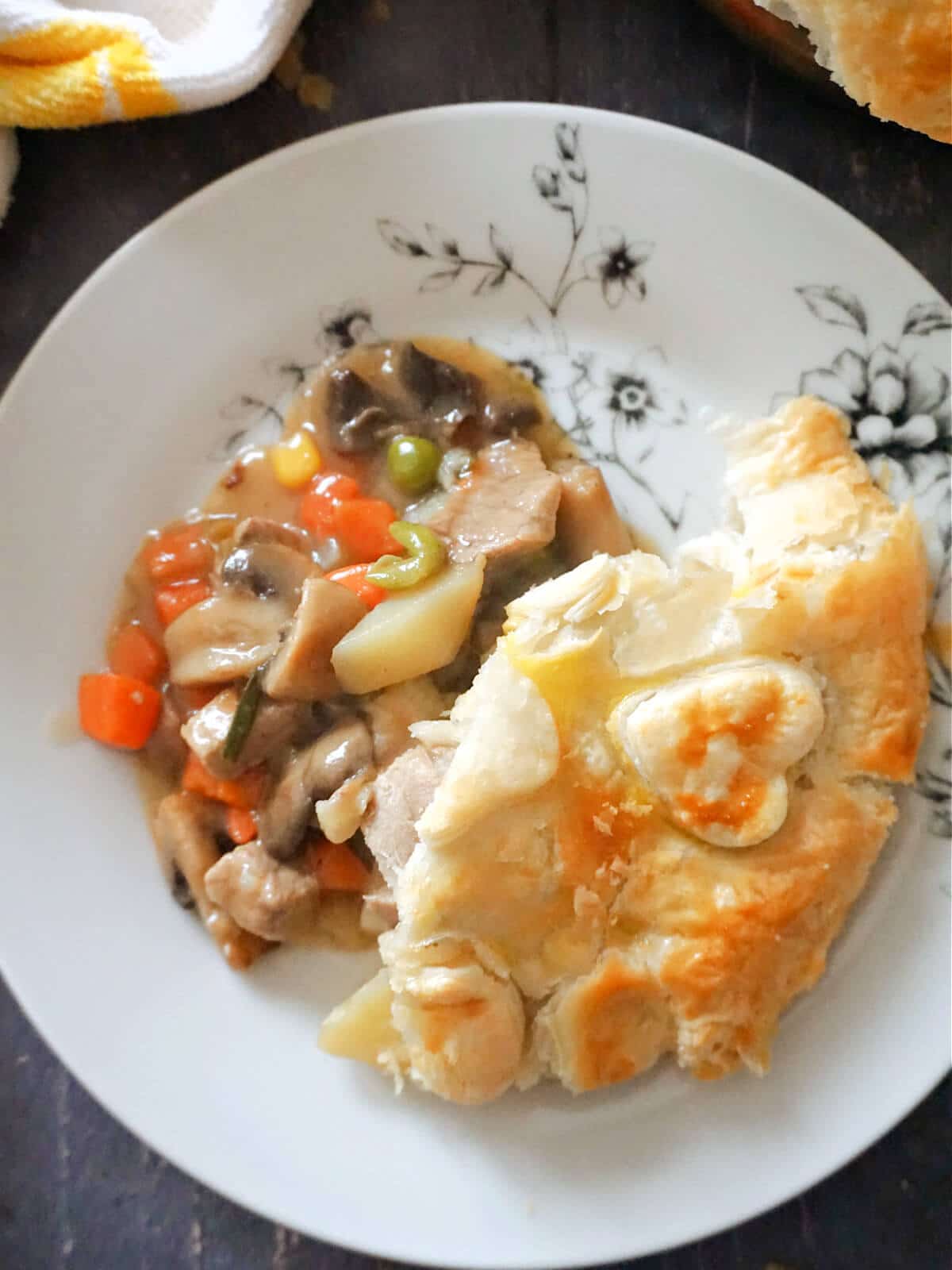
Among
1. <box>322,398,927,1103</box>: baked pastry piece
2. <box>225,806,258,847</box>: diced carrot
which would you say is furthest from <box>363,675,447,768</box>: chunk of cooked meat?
<box>225,806,258,847</box>: diced carrot

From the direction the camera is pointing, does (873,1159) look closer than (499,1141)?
No

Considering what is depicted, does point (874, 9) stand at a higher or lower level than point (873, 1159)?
higher

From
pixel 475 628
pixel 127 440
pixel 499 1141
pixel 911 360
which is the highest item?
pixel 911 360

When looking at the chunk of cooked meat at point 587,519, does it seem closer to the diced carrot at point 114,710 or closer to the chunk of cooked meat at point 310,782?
the chunk of cooked meat at point 310,782

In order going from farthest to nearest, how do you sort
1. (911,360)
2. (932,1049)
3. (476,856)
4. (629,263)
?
(629,263) → (911,360) → (932,1049) → (476,856)

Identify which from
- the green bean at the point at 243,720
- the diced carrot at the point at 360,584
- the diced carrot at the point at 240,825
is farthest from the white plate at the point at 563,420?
the diced carrot at the point at 360,584

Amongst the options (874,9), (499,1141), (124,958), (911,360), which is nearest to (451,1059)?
(499,1141)

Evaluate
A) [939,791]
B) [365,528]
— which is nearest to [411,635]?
[365,528]

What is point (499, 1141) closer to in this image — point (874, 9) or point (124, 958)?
point (124, 958)

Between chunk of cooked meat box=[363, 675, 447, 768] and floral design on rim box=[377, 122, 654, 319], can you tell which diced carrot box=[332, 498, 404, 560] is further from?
floral design on rim box=[377, 122, 654, 319]
